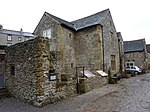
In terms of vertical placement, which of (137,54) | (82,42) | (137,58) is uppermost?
(82,42)

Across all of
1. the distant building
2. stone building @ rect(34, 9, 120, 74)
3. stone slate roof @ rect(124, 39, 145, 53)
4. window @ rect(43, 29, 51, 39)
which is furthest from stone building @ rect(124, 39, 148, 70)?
the distant building

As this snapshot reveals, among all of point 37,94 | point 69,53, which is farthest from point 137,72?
point 37,94

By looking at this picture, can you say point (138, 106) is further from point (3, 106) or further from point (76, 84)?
point (3, 106)

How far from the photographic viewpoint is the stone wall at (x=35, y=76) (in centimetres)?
714

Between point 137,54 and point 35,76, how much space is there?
28.0 meters

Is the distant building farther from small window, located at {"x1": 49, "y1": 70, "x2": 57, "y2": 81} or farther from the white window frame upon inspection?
small window, located at {"x1": 49, "y1": 70, "x2": 57, "y2": 81}

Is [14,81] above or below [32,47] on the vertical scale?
below

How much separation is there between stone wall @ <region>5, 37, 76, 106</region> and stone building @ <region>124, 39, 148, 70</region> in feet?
81.7

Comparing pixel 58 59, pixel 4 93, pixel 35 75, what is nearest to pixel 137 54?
pixel 58 59

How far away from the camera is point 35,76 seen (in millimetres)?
7188

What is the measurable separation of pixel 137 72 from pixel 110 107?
1925cm

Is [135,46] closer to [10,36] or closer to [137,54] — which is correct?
[137,54]

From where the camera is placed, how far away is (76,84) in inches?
384

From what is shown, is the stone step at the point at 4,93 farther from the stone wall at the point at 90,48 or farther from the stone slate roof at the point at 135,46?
the stone slate roof at the point at 135,46
